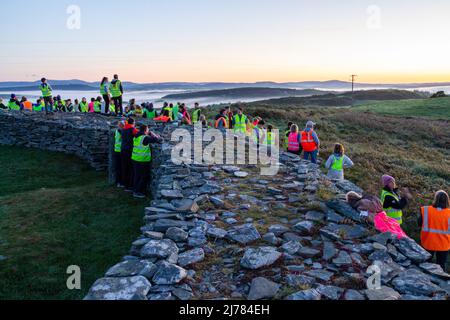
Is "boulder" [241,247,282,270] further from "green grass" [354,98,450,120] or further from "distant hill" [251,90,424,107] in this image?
"distant hill" [251,90,424,107]

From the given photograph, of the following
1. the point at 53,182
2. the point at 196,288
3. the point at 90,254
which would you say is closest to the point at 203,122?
the point at 53,182

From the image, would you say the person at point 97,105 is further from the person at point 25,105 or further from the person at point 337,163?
the person at point 337,163

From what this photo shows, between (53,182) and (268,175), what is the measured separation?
970 cm

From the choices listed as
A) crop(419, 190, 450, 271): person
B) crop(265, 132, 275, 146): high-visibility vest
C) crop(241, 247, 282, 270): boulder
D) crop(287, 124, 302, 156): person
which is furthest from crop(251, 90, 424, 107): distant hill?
crop(241, 247, 282, 270): boulder

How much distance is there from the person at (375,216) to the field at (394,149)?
346 centimetres

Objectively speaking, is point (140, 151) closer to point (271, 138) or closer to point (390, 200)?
point (271, 138)

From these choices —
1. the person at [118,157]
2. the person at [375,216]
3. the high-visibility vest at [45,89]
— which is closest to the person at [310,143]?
the person at [375,216]

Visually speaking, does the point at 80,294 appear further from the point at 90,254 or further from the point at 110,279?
the point at 110,279

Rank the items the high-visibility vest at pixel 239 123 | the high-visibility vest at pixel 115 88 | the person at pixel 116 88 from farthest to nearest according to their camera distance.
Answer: the high-visibility vest at pixel 115 88
the person at pixel 116 88
the high-visibility vest at pixel 239 123

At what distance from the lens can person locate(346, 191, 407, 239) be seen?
6.62m

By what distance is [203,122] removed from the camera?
59.4 ft

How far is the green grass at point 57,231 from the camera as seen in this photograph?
6891mm

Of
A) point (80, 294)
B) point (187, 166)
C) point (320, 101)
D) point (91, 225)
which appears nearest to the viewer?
point (80, 294)

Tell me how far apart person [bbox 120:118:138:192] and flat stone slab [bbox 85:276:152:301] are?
26.3 feet
